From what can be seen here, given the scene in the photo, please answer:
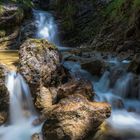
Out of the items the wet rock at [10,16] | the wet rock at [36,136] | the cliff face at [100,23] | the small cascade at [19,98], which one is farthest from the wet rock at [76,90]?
the wet rock at [10,16]

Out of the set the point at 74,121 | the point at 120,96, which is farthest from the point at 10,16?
the point at 74,121

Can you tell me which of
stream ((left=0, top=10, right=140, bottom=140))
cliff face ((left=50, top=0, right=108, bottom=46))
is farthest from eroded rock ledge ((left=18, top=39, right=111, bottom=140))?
cliff face ((left=50, top=0, right=108, bottom=46))

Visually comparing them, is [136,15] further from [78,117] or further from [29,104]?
[78,117]

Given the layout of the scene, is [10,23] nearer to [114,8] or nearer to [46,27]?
[46,27]

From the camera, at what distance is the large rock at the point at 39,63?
879 centimetres

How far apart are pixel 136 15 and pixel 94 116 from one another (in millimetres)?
7347

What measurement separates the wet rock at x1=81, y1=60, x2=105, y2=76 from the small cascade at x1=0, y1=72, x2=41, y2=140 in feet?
7.75

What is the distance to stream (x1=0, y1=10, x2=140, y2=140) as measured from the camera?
24.5 ft

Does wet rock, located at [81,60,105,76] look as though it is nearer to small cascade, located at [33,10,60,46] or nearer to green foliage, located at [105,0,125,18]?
green foliage, located at [105,0,125,18]

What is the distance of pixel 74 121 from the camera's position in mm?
6809

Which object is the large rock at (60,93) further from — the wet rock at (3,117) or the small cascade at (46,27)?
the small cascade at (46,27)

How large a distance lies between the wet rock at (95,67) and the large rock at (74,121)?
3.11 metres

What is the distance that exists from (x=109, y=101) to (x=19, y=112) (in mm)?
2344

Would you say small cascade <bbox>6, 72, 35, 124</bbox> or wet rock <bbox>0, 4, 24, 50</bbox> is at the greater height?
wet rock <bbox>0, 4, 24, 50</bbox>
